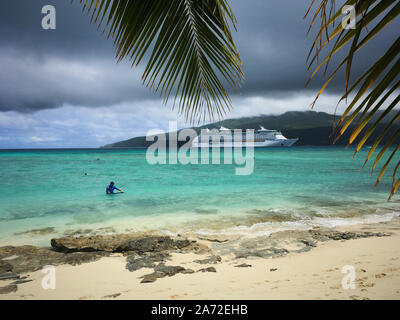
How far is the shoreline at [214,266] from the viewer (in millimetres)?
3518

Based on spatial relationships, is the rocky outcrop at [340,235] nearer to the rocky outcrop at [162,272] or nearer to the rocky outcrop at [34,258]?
the rocky outcrop at [162,272]

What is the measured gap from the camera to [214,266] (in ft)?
14.8

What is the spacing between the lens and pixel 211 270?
170 inches

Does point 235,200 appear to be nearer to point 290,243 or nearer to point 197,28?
point 290,243

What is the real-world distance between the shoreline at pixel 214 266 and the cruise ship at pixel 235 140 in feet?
224

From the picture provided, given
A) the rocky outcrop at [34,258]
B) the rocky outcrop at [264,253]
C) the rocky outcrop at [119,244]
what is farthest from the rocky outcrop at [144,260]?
the rocky outcrop at [264,253]

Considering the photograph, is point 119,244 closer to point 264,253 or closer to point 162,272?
point 162,272

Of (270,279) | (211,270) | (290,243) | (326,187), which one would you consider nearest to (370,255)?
(290,243)

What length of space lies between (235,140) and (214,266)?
276 ft

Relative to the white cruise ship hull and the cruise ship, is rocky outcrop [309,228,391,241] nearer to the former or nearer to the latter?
the cruise ship

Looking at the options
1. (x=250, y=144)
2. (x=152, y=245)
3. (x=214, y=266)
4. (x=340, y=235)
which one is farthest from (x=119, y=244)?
(x=250, y=144)

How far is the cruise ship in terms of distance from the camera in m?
81.4

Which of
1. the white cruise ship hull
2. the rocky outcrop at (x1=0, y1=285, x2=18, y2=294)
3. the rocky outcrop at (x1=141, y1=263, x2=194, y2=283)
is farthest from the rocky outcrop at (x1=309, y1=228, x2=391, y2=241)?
the white cruise ship hull
